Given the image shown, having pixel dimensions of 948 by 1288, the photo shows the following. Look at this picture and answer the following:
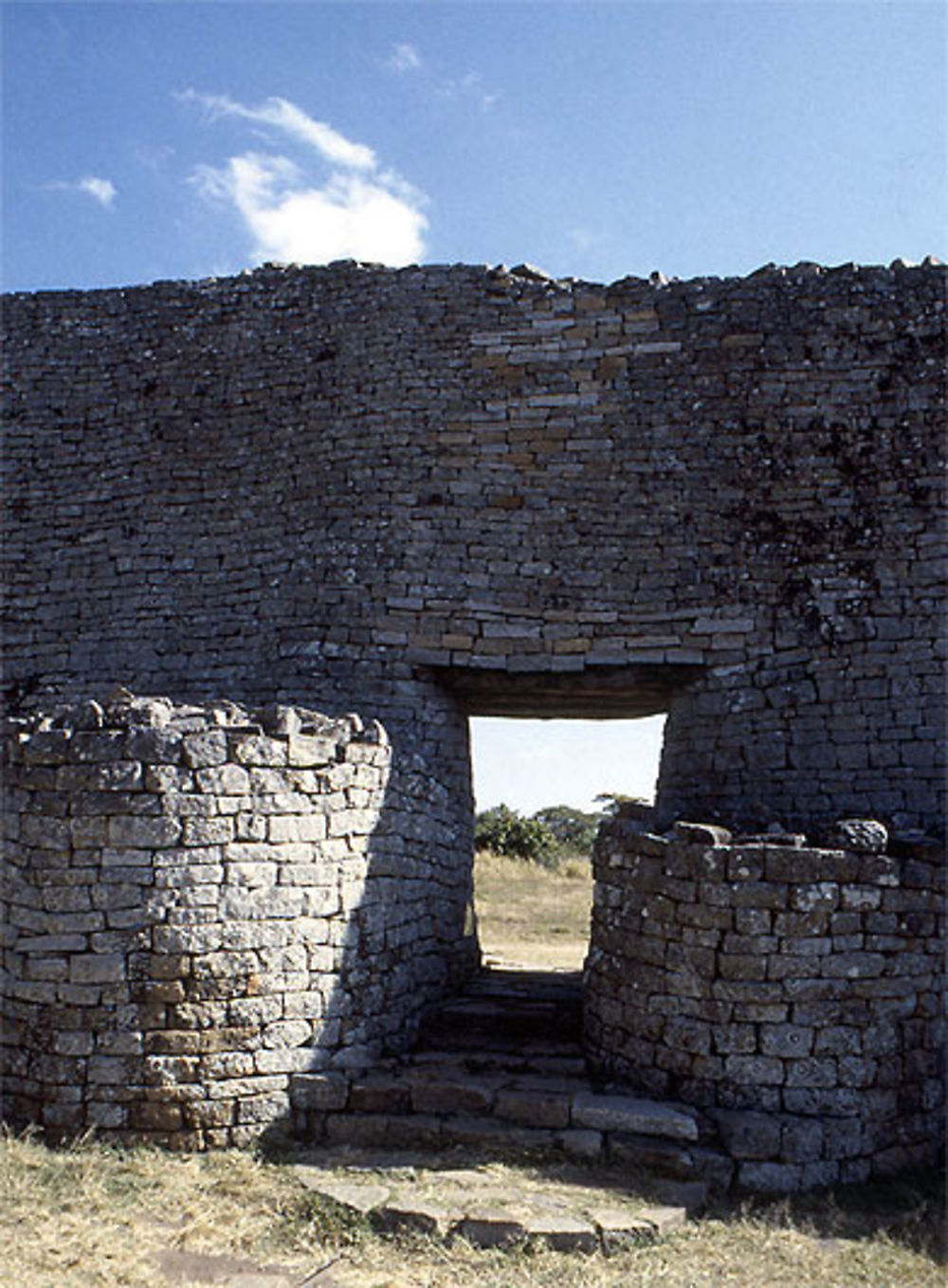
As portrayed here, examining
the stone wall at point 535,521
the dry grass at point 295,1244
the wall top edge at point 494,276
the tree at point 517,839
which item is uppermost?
the wall top edge at point 494,276

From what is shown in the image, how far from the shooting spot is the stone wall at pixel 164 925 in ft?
19.4

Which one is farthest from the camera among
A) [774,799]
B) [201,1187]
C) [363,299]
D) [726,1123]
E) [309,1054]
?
[363,299]

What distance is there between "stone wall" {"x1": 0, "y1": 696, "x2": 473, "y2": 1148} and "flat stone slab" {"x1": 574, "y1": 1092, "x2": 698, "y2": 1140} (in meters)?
1.49

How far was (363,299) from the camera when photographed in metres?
10.4

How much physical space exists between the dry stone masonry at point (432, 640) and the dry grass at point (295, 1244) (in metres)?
0.44

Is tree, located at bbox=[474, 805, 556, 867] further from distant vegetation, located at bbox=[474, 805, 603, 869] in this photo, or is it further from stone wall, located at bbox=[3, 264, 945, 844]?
stone wall, located at bbox=[3, 264, 945, 844]

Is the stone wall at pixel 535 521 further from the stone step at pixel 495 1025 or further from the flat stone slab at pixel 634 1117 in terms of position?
the flat stone slab at pixel 634 1117

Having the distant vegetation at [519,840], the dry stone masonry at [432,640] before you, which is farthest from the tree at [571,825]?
the dry stone masonry at [432,640]

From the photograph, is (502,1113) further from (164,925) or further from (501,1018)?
(164,925)

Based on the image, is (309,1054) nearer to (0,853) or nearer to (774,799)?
(0,853)

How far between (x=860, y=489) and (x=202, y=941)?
21.7 feet

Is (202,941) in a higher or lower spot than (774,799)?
lower

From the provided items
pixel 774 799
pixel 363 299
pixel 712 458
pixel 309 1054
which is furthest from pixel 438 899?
pixel 363 299

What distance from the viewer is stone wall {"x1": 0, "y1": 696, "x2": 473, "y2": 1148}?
5922 mm
